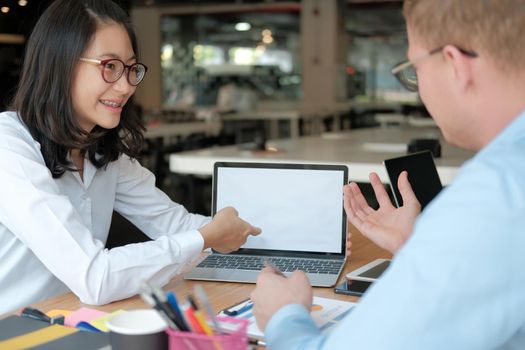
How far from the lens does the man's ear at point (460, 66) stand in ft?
2.89

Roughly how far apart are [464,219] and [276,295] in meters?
0.40

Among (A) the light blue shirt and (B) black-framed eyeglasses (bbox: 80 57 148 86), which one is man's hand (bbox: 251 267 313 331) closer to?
(A) the light blue shirt

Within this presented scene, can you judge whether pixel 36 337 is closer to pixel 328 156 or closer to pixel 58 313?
pixel 58 313

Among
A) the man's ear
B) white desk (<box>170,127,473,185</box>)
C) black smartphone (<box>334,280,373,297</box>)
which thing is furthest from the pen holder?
white desk (<box>170,127,473,185</box>)

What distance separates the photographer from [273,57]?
14203 millimetres

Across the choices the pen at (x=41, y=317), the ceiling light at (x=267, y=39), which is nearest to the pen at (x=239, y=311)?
the pen at (x=41, y=317)

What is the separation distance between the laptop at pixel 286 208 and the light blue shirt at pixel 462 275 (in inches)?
40.0

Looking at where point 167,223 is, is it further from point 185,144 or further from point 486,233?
point 185,144

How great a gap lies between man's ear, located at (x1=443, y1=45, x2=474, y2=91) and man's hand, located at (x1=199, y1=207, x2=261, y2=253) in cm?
89

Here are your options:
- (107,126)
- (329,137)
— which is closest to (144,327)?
(107,126)

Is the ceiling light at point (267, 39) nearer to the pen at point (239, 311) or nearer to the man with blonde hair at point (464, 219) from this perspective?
the pen at point (239, 311)

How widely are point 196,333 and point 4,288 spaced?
1.03m

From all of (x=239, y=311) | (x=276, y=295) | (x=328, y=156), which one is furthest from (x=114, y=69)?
(x=328, y=156)

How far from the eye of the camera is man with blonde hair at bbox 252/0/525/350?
0.78 meters
